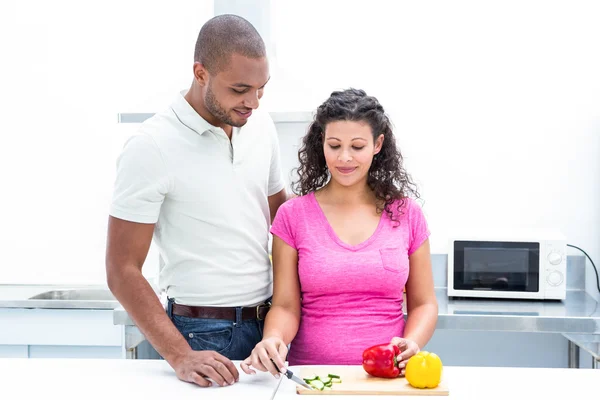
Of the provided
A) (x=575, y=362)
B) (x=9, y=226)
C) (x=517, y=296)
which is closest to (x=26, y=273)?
(x=9, y=226)

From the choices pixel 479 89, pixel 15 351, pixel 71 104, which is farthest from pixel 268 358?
pixel 71 104

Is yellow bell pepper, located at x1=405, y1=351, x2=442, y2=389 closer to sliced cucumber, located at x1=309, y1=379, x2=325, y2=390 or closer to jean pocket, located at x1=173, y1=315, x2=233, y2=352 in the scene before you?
sliced cucumber, located at x1=309, y1=379, x2=325, y2=390

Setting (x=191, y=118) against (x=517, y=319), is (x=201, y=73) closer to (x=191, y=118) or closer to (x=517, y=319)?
(x=191, y=118)

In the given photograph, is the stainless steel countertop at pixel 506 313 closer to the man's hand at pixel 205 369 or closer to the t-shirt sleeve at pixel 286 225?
the t-shirt sleeve at pixel 286 225

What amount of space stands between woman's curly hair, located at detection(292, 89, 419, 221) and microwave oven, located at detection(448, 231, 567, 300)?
2.43ft

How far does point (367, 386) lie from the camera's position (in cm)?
157

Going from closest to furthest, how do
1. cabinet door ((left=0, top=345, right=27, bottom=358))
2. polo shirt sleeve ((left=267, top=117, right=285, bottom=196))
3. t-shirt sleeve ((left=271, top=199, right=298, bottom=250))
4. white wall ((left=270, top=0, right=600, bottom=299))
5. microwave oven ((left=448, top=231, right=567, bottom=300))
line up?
t-shirt sleeve ((left=271, top=199, right=298, bottom=250)), polo shirt sleeve ((left=267, top=117, right=285, bottom=196)), microwave oven ((left=448, top=231, right=567, bottom=300)), cabinet door ((left=0, top=345, right=27, bottom=358)), white wall ((left=270, top=0, right=600, bottom=299))

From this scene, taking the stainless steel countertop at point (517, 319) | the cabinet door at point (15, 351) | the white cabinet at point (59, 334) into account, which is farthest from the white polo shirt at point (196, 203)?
the cabinet door at point (15, 351)

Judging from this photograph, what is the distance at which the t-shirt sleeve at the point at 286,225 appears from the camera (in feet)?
6.32

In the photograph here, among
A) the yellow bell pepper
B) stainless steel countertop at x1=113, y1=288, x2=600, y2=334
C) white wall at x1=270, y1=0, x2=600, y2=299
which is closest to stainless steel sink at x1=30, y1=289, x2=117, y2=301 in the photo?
stainless steel countertop at x1=113, y1=288, x2=600, y2=334

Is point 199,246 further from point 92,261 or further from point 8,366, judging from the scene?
point 92,261

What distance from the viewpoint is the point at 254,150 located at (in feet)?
6.31

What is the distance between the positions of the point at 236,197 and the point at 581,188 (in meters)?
1.76

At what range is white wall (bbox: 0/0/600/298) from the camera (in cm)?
300
